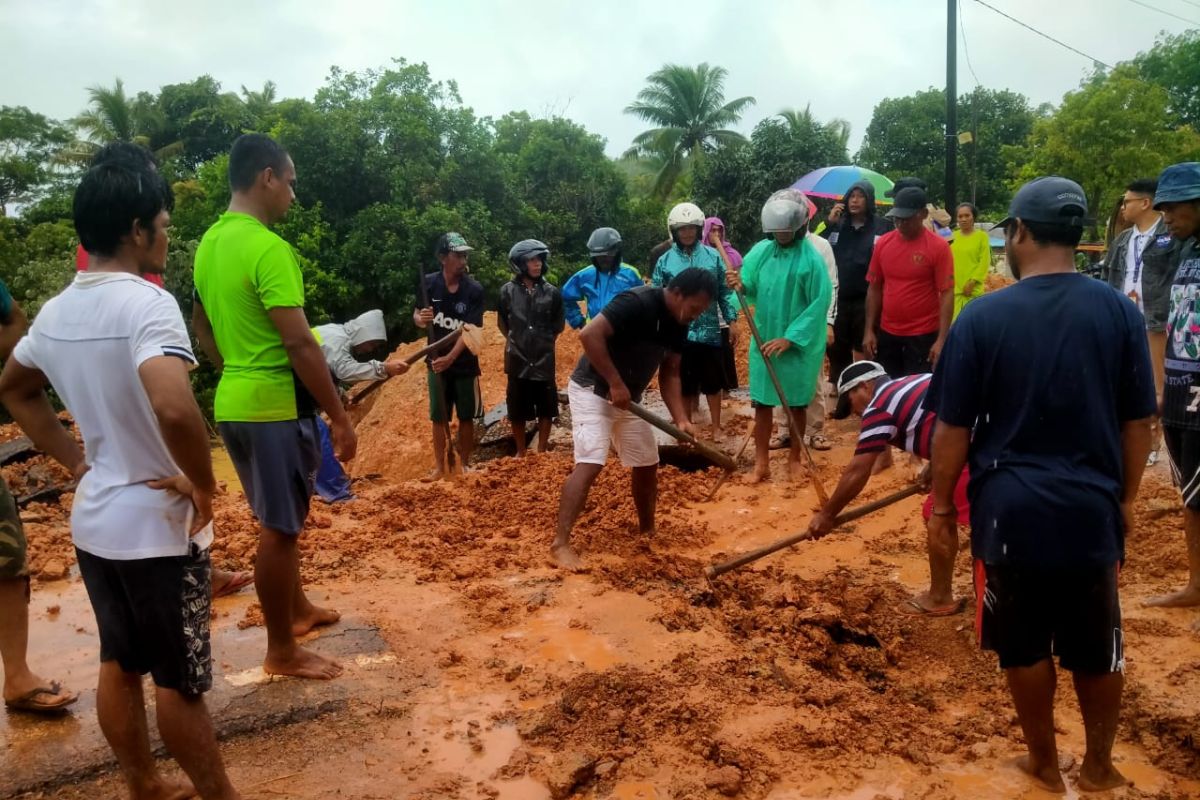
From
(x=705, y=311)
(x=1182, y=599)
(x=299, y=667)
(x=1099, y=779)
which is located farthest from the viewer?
(x=705, y=311)

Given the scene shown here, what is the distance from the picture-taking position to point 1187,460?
3.80 m

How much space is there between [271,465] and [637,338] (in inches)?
80.4

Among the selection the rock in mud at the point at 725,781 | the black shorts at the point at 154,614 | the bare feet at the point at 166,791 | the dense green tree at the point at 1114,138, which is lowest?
the rock in mud at the point at 725,781

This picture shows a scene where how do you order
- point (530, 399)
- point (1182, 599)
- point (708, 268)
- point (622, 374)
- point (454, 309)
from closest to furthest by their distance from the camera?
point (1182, 599)
point (622, 374)
point (708, 268)
point (454, 309)
point (530, 399)

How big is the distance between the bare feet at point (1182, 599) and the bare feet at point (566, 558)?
264 centimetres

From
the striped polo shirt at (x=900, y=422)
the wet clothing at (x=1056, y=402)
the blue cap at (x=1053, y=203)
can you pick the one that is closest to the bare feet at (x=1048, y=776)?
the wet clothing at (x=1056, y=402)

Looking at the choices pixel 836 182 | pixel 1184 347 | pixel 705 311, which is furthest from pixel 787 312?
pixel 836 182

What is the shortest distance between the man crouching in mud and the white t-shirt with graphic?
2.40m

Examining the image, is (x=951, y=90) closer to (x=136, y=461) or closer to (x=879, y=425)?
(x=879, y=425)

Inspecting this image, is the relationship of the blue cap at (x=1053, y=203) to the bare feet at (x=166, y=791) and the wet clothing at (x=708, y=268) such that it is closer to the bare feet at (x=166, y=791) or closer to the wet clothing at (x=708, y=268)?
the bare feet at (x=166, y=791)

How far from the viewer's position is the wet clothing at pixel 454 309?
6891 mm

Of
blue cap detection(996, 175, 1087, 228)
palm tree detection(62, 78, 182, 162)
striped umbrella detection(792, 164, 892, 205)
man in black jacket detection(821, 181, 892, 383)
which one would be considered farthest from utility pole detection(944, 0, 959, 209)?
palm tree detection(62, 78, 182, 162)

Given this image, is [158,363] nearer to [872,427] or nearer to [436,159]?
[872,427]

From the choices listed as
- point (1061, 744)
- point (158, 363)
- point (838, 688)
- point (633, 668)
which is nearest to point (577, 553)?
point (633, 668)
